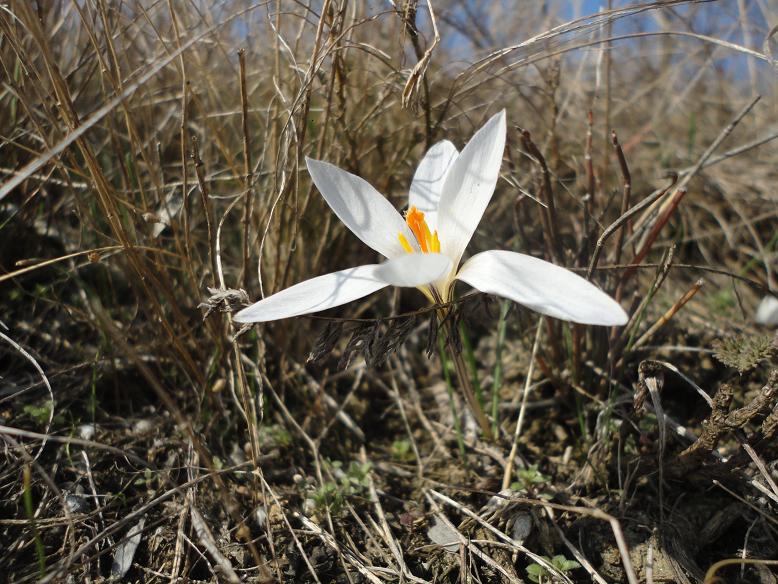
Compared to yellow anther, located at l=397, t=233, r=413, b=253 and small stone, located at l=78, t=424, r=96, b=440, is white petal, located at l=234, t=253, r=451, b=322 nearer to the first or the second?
yellow anther, located at l=397, t=233, r=413, b=253

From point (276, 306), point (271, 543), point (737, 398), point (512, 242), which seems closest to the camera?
point (276, 306)

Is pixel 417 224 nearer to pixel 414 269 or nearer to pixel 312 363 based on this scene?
pixel 414 269

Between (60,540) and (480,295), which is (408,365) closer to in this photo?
(480,295)

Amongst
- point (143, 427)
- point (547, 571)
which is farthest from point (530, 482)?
point (143, 427)

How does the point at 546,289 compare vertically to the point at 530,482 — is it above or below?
above

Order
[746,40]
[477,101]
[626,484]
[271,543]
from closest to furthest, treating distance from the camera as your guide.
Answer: [271,543], [626,484], [477,101], [746,40]

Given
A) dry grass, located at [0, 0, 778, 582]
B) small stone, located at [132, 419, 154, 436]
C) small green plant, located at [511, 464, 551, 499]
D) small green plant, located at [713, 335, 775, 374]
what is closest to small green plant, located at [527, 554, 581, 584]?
dry grass, located at [0, 0, 778, 582]

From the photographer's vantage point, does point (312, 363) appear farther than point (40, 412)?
Yes

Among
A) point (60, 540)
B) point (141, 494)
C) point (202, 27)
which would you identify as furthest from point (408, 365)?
point (202, 27)
